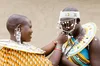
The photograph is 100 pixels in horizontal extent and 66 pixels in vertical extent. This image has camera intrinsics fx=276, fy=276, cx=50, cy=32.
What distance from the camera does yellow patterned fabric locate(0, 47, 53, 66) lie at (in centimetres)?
207

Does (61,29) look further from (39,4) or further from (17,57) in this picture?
(39,4)

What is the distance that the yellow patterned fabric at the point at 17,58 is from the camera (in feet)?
6.78

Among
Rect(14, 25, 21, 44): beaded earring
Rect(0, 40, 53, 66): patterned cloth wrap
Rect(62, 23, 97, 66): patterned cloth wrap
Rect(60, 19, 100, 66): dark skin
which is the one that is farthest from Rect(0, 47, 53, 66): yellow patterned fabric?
Rect(62, 23, 97, 66): patterned cloth wrap

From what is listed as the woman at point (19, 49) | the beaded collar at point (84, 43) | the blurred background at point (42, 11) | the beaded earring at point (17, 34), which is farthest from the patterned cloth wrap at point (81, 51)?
the blurred background at point (42, 11)

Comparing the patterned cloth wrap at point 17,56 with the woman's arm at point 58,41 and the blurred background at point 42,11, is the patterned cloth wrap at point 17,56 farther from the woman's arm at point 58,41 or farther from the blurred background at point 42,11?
the blurred background at point 42,11

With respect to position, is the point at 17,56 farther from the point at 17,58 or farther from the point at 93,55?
the point at 93,55

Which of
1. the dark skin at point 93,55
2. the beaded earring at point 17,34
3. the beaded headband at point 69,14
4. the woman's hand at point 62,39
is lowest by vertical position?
the dark skin at point 93,55

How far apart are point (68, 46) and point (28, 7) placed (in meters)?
2.29

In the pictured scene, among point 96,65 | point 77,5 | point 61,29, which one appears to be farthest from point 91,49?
point 77,5

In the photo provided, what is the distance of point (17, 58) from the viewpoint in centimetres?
209

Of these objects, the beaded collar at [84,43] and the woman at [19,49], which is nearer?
the woman at [19,49]

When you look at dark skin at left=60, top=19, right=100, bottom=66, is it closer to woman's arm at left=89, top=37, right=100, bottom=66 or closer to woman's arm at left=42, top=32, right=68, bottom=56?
woman's arm at left=89, top=37, right=100, bottom=66

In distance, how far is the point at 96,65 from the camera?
8.10 feet

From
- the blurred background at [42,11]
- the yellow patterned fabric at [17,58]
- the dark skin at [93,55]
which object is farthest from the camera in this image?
the blurred background at [42,11]
